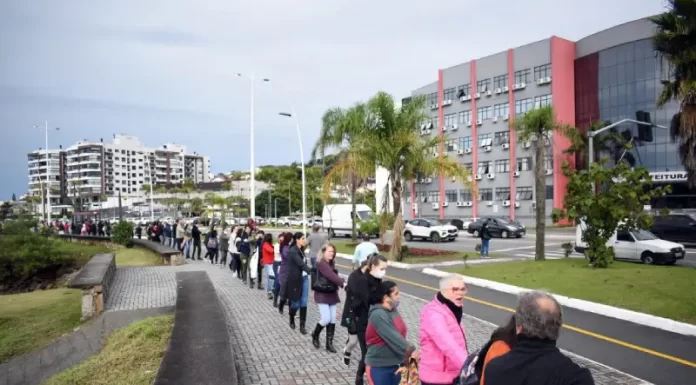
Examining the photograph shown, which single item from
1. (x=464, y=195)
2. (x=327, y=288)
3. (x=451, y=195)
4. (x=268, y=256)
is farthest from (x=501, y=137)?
(x=327, y=288)

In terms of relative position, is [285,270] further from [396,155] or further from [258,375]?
[396,155]

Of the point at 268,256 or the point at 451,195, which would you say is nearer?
the point at 268,256

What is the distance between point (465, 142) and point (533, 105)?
1042cm

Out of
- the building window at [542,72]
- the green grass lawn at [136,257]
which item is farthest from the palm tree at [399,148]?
the building window at [542,72]

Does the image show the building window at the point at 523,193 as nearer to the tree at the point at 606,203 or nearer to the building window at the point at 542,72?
the building window at the point at 542,72

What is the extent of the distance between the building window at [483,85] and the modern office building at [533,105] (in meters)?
0.11

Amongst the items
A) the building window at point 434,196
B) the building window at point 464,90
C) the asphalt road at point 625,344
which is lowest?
the asphalt road at point 625,344

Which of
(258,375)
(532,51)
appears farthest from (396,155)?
(532,51)

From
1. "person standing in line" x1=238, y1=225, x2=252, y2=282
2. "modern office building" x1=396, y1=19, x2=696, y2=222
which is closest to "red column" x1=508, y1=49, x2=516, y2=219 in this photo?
"modern office building" x1=396, y1=19, x2=696, y2=222

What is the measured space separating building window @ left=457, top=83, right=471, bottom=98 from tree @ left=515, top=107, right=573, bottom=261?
3918 centimetres

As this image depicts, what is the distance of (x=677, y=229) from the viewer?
25.5 metres

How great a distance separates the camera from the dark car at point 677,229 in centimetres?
2520

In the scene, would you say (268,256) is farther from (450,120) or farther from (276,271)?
(450,120)

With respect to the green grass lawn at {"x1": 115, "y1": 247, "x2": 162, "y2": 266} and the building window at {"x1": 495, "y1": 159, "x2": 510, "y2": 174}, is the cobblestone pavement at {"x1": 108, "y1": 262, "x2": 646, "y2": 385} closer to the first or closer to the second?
the green grass lawn at {"x1": 115, "y1": 247, "x2": 162, "y2": 266}
